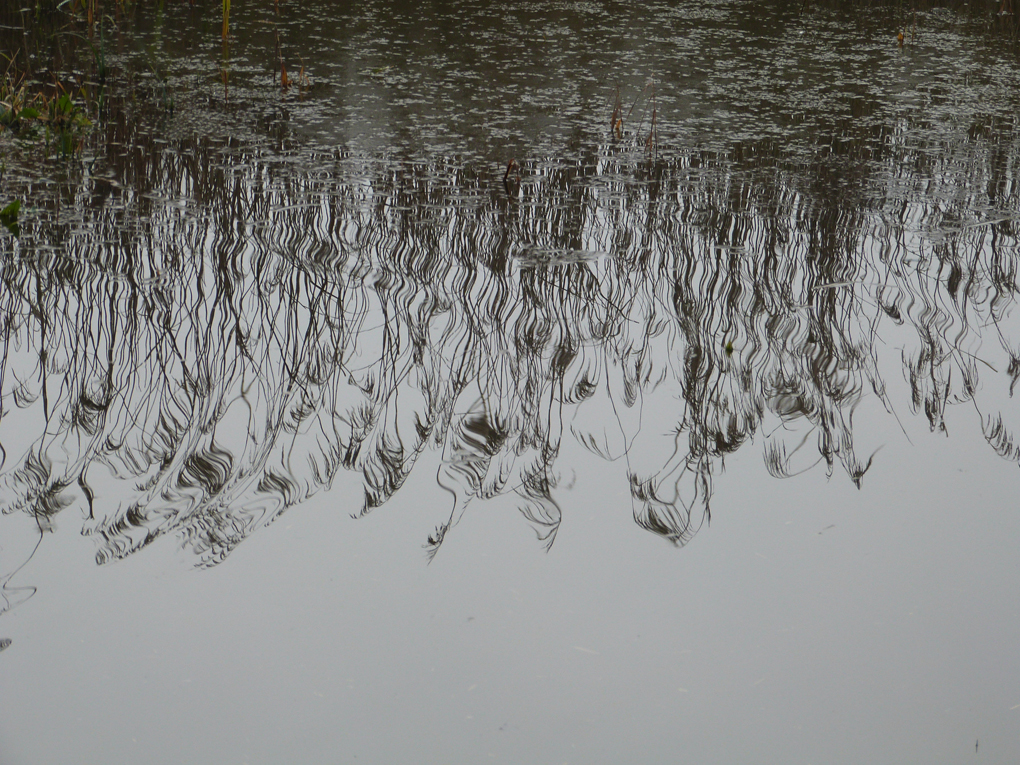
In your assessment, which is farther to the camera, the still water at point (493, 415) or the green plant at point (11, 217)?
the green plant at point (11, 217)

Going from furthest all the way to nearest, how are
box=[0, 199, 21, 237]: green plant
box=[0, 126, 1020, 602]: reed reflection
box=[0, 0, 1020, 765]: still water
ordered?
1. box=[0, 199, 21, 237]: green plant
2. box=[0, 126, 1020, 602]: reed reflection
3. box=[0, 0, 1020, 765]: still water

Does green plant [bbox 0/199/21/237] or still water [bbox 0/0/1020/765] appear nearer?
still water [bbox 0/0/1020/765]

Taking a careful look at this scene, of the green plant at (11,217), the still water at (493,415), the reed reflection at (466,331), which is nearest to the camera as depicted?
the still water at (493,415)

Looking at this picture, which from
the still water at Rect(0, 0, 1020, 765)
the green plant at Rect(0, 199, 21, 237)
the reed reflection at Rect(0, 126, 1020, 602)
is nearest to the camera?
the still water at Rect(0, 0, 1020, 765)

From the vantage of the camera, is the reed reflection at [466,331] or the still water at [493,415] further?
the reed reflection at [466,331]

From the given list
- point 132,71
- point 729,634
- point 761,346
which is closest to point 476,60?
point 132,71

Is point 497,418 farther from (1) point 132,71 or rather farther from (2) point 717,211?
(1) point 132,71

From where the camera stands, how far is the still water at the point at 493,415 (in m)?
1.31

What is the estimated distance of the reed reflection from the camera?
5.75 ft

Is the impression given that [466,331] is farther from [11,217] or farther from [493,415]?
[11,217]

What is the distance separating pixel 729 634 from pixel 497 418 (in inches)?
26.0

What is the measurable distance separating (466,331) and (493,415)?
1.18 feet

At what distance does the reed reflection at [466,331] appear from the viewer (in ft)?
5.75

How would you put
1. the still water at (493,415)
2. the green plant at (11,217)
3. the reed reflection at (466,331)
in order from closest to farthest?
the still water at (493,415), the reed reflection at (466,331), the green plant at (11,217)
